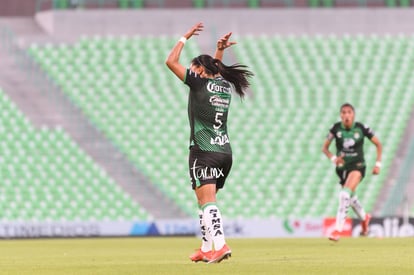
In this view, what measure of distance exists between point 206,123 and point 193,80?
45cm

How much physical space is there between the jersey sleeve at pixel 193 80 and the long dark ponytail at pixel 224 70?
0.14 meters

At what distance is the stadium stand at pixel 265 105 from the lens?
87.8 feet

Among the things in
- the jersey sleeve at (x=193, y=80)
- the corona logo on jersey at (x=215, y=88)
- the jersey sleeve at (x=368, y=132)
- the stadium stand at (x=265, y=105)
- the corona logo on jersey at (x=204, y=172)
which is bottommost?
the stadium stand at (x=265, y=105)

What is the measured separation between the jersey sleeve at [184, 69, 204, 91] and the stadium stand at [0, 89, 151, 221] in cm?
1503

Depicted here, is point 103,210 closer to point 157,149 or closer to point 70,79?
point 157,149

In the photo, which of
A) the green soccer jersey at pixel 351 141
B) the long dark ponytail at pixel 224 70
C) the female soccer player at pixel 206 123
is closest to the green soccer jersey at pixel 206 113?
the female soccer player at pixel 206 123

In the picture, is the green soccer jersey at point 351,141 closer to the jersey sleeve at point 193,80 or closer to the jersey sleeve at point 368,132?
the jersey sleeve at point 368,132

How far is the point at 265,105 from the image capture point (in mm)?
28594

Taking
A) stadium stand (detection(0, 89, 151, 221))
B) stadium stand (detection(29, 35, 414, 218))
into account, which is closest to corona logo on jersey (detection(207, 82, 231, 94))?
stadium stand (detection(29, 35, 414, 218))

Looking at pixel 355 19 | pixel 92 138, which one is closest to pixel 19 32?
pixel 92 138

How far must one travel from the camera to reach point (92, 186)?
87.2ft

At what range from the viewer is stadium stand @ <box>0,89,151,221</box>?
85.3 feet

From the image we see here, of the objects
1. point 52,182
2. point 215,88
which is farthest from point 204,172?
point 52,182

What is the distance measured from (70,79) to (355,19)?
7973mm
